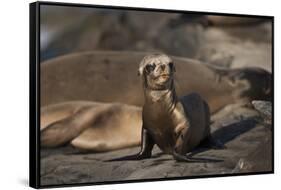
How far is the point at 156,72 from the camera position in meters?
6.78

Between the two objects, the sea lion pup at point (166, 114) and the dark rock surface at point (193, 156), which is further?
the sea lion pup at point (166, 114)

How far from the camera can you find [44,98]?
633cm

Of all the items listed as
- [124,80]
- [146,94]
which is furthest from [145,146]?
[124,80]

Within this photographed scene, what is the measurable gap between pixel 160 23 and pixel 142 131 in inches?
39.7

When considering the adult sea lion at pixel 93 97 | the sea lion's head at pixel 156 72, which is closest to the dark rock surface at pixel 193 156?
the adult sea lion at pixel 93 97

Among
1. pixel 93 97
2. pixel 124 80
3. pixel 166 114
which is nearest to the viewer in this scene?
pixel 93 97

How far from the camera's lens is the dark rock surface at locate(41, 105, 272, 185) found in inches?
253

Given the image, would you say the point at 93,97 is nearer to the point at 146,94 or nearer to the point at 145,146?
the point at 146,94

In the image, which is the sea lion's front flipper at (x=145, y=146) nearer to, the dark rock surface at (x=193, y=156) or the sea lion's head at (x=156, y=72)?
the dark rock surface at (x=193, y=156)

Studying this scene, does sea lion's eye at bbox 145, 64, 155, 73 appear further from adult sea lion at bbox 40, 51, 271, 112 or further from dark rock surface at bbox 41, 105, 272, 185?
dark rock surface at bbox 41, 105, 272, 185

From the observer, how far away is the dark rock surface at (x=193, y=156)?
21.1ft

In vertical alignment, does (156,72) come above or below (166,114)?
A: above

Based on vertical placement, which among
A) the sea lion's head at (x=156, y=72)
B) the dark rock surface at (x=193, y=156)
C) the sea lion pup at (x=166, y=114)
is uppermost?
the sea lion's head at (x=156, y=72)

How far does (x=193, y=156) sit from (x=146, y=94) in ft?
2.50
